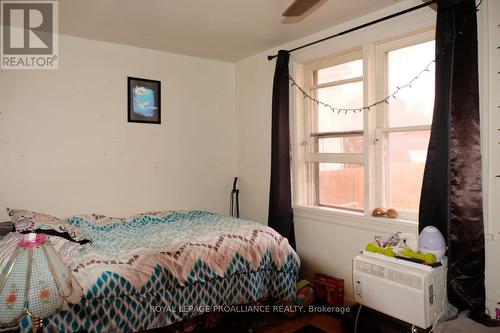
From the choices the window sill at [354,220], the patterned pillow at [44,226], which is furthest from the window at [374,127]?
the patterned pillow at [44,226]

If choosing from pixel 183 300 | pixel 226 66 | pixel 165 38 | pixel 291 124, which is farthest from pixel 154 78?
pixel 183 300

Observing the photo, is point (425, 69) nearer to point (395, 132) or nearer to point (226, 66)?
point (395, 132)

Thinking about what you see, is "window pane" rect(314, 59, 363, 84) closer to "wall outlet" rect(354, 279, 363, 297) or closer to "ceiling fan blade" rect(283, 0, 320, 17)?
"ceiling fan blade" rect(283, 0, 320, 17)

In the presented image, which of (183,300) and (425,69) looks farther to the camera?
(425,69)

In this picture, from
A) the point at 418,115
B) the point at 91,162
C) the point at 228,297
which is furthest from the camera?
the point at 91,162

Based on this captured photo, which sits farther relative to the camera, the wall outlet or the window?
the window

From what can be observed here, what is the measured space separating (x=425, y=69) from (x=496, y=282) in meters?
1.49

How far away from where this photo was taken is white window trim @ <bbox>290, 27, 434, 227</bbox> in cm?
272

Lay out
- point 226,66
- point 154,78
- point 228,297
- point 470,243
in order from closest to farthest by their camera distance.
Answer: point 470,243 < point 228,297 < point 154,78 < point 226,66

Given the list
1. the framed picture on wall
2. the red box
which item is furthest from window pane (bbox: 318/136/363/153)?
the framed picture on wall

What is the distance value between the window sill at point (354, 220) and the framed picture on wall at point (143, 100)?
1.81 meters

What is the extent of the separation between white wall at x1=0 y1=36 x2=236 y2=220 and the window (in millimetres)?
1281

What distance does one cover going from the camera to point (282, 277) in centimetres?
270

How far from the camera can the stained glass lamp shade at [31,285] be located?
1.16 m
